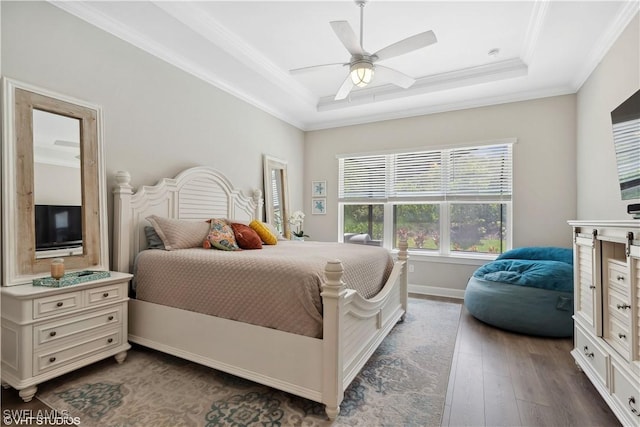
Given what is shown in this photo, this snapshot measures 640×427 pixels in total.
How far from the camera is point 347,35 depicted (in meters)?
2.12

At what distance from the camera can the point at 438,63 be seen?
3502 mm

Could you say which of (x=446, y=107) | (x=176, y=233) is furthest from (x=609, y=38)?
(x=176, y=233)

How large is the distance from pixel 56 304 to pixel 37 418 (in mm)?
610

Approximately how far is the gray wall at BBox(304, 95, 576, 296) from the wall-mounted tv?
3.86m

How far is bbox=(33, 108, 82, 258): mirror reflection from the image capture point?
6.91 ft

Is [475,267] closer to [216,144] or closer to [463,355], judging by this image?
[463,355]

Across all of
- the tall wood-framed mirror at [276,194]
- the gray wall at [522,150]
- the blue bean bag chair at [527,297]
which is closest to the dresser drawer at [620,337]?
the blue bean bag chair at [527,297]

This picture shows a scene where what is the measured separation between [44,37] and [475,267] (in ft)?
16.2

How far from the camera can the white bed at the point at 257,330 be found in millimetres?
1649

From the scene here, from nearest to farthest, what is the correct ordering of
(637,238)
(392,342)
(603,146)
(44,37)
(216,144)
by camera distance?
(637,238)
(44,37)
(392,342)
(603,146)
(216,144)

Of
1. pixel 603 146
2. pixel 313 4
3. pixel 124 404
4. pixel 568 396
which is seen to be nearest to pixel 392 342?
pixel 568 396

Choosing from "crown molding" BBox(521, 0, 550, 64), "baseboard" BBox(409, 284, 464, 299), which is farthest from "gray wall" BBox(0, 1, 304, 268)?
"crown molding" BBox(521, 0, 550, 64)

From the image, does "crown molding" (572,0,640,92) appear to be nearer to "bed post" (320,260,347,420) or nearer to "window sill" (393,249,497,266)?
"window sill" (393,249,497,266)

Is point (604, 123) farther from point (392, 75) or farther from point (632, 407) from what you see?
point (632, 407)
